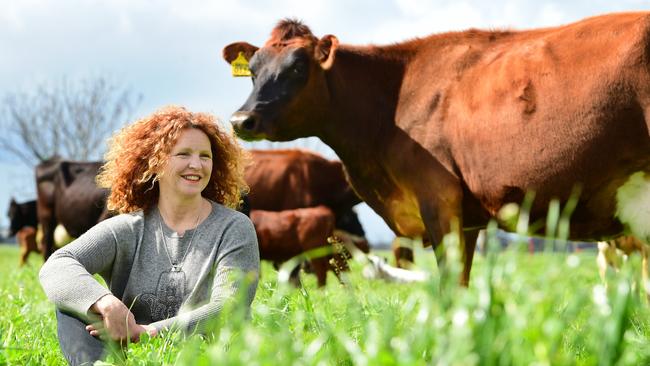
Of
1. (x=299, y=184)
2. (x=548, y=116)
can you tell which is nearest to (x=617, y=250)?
(x=548, y=116)

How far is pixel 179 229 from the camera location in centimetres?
331

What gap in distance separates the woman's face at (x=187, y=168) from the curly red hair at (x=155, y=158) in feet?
0.12

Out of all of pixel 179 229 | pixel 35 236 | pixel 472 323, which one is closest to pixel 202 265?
pixel 179 229

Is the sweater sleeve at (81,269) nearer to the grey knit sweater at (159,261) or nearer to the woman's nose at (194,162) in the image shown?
the grey knit sweater at (159,261)

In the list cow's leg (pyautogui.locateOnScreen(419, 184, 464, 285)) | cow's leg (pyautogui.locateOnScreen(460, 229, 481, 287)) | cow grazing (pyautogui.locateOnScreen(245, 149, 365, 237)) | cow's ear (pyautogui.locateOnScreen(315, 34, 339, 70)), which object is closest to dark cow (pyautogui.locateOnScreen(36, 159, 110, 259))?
cow grazing (pyautogui.locateOnScreen(245, 149, 365, 237))

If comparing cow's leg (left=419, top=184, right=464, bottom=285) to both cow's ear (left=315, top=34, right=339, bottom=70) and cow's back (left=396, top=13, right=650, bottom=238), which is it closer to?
cow's back (left=396, top=13, right=650, bottom=238)

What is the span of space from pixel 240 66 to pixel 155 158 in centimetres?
281

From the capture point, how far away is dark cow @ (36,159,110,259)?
11.0 m

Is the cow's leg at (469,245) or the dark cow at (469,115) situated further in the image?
the cow's leg at (469,245)

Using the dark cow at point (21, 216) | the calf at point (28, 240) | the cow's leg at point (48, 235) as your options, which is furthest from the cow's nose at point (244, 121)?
the calf at point (28, 240)

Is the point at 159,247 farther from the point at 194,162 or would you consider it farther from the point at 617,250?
the point at 617,250

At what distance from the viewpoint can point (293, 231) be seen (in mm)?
8570

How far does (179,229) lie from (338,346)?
1.64m

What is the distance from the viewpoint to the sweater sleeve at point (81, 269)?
9.42 feet
